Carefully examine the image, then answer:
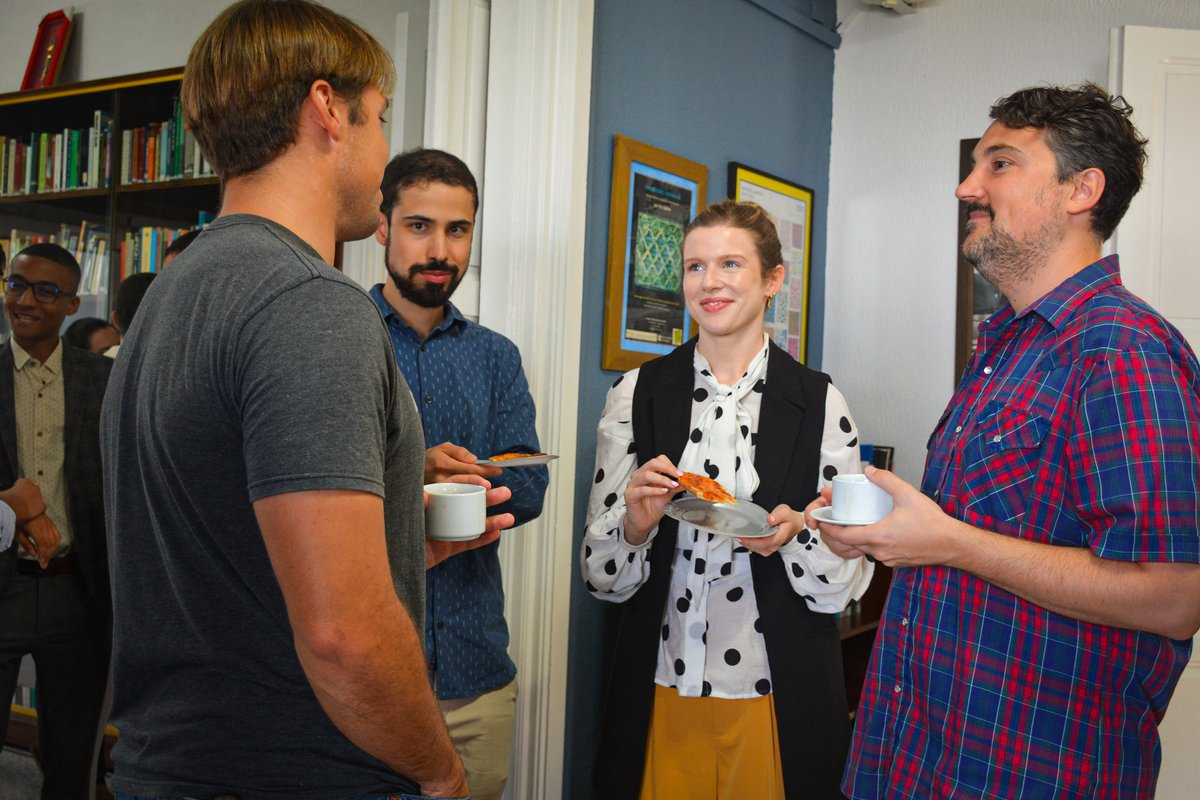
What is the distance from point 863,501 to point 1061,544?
0.27 m

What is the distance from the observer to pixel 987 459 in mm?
1399

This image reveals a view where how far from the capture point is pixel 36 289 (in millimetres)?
2451

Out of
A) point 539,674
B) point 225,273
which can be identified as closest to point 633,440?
point 539,674

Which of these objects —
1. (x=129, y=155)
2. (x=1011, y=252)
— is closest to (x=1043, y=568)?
(x=1011, y=252)

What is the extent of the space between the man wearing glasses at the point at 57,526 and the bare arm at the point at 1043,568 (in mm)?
1938

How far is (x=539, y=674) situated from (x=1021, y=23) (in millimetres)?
2709

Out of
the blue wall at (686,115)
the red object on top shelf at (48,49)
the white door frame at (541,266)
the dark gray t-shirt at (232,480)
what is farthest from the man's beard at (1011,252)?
the red object on top shelf at (48,49)

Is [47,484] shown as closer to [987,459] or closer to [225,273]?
[225,273]

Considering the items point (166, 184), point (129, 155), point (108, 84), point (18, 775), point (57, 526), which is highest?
point (108, 84)

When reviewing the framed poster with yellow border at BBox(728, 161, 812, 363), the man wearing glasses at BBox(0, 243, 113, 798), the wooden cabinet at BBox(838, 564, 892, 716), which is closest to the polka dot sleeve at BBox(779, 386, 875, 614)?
the wooden cabinet at BBox(838, 564, 892, 716)

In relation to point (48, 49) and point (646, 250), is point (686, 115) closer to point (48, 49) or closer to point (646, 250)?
point (646, 250)

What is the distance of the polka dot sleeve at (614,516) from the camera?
1.99 metres

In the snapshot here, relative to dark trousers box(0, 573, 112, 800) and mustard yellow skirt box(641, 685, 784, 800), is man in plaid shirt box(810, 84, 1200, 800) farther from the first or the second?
dark trousers box(0, 573, 112, 800)

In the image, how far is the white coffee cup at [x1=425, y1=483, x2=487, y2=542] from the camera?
1.22m
